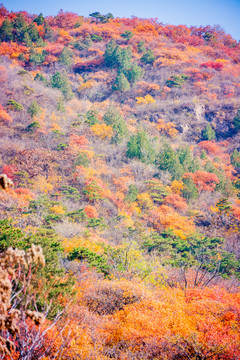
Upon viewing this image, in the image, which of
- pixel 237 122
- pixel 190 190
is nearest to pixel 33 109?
pixel 190 190

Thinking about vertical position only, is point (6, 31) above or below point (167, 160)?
above

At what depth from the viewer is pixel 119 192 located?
3369 centimetres

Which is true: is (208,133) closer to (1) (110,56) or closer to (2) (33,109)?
(1) (110,56)

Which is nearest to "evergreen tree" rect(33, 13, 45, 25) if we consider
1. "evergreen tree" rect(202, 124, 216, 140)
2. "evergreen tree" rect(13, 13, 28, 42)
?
"evergreen tree" rect(13, 13, 28, 42)

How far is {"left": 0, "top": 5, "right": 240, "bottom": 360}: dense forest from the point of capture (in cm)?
980

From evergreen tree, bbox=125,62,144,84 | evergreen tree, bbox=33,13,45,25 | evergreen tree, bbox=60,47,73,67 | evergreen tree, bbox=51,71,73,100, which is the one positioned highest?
evergreen tree, bbox=33,13,45,25

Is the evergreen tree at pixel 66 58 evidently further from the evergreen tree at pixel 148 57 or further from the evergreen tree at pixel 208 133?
the evergreen tree at pixel 208 133

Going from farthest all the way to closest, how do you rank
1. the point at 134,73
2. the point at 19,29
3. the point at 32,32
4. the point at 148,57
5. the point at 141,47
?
1. the point at 141,47
2. the point at 148,57
3. the point at 32,32
4. the point at 19,29
5. the point at 134,73

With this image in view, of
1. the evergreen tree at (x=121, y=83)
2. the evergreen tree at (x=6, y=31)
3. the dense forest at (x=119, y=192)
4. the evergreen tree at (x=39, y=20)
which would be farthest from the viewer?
the evergreen tree at (x=39, y=20)

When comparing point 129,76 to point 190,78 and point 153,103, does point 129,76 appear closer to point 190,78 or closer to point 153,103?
point 153,103

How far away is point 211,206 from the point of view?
112 feet

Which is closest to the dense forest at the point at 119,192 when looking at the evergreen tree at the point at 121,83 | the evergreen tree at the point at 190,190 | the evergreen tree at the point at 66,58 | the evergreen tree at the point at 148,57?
the evergreen tree at the point at 190,190

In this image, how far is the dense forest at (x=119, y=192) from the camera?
9797 millimetres

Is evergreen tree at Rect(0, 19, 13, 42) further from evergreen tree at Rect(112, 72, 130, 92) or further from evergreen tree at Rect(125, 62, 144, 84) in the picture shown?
evergreen tree at Rect(125, 62, 144, 84)
